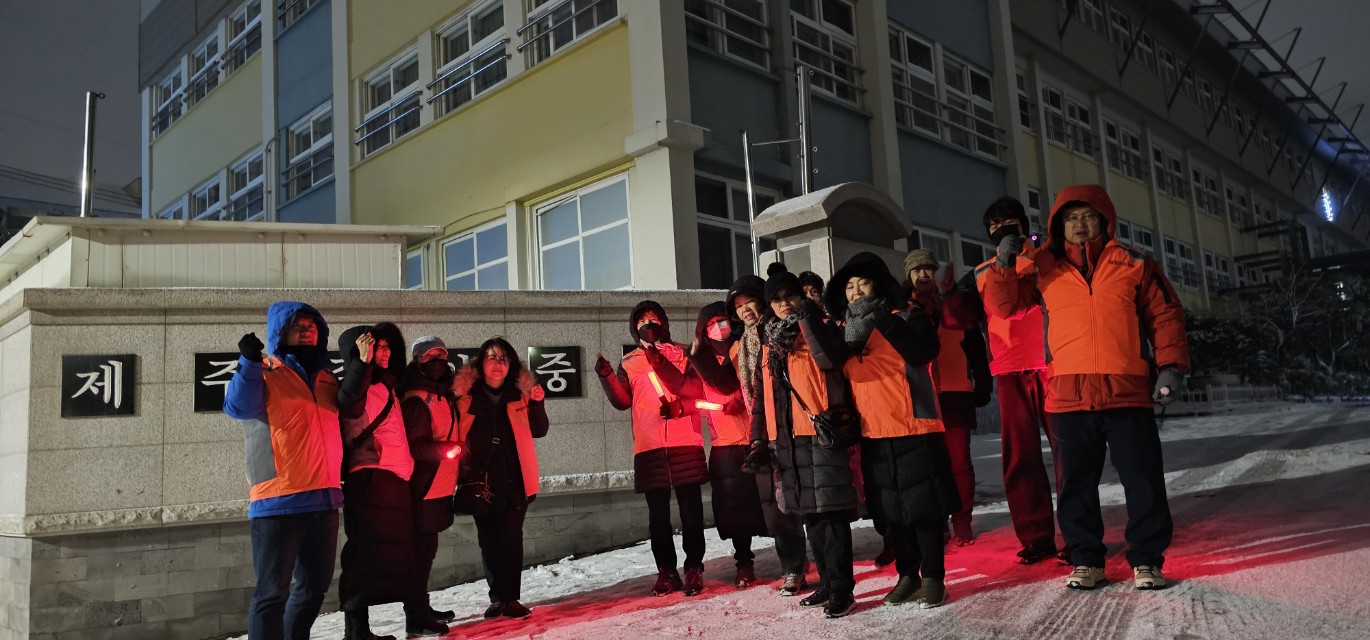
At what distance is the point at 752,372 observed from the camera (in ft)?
17.1

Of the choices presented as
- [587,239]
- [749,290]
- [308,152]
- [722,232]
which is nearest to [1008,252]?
[749,290]

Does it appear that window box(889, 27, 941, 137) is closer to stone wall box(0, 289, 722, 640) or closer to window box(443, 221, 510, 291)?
window box(443, 221, 510, 291)

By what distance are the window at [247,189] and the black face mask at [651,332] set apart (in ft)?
60.8

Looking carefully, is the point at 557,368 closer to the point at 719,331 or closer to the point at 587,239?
the point at 719,331

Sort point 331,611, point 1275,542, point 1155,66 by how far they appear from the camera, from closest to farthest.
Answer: point 1275,542
point 331,611
point 1155,66

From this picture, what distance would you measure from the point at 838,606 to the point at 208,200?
79.6 ft

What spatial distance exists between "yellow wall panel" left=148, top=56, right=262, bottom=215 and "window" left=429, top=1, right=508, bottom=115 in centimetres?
770

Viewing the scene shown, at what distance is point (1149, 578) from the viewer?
14.0 feet

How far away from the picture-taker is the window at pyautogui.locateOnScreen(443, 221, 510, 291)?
15.5m

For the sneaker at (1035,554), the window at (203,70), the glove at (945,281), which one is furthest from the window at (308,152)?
the sneaker at (1035,554)

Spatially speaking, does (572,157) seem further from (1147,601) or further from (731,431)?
(1147,601)

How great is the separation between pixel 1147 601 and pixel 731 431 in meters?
2.39

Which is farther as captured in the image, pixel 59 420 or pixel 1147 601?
pixel 59 420

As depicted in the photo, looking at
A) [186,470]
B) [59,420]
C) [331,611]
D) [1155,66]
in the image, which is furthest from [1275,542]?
[1155,66]
